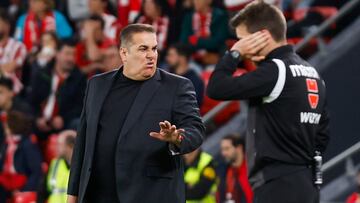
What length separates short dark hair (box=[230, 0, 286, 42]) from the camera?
7.15m

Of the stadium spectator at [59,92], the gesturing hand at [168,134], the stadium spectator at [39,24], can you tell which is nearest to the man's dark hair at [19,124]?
the stadium spectator at [59,92]

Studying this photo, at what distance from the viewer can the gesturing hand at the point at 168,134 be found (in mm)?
6312

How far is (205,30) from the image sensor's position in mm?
13531

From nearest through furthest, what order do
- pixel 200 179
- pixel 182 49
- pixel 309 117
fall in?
pixel 309 117
pixel 200 179
pixel 182 49

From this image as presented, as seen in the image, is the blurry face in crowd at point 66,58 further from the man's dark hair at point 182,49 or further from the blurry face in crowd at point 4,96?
the man's dark hair at point 182,49

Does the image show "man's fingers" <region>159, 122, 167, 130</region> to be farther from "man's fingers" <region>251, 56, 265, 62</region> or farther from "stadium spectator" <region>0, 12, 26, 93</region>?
"stadium spectator" <region>0, 12, 26, 93</region>

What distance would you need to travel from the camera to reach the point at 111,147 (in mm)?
6793

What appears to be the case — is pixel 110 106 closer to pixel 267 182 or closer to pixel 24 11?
pixel 267 182

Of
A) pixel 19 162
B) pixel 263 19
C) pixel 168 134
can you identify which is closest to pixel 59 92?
pixel 19 162

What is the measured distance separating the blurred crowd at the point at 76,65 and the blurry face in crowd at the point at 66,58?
13mm

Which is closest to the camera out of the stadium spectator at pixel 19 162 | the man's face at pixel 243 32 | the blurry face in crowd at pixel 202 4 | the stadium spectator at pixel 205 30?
the man's face at pixel 243 32

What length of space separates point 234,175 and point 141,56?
4115 mm

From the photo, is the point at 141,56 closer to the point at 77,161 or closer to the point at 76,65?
the point at 77,161

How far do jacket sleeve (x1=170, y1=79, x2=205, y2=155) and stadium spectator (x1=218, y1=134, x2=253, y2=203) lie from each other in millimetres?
3767
